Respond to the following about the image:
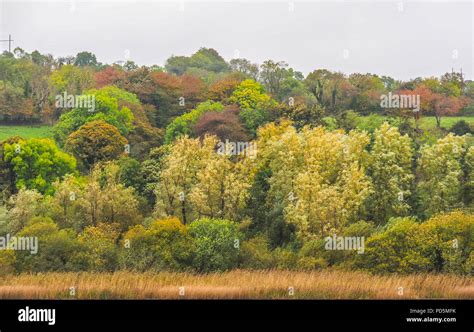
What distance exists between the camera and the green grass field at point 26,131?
62.5 metres

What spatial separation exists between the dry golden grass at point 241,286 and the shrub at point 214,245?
234cm

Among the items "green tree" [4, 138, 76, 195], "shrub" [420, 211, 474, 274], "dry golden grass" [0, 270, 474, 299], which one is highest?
"green tree" [4, 138, 76, 195]

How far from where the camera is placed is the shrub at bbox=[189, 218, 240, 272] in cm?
3447

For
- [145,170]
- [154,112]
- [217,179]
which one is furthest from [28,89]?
[217,179]

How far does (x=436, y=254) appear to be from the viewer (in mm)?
32719

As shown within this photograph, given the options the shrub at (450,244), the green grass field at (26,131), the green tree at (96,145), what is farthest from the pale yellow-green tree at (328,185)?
the green grass field at (26,131)

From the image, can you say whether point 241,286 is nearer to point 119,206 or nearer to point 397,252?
point 397,252

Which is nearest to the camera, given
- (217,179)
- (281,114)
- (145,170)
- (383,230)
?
(383,230)

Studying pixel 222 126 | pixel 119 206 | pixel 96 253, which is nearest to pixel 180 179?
pixel 119 206

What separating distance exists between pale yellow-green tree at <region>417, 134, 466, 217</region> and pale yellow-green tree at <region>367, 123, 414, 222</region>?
2.51 ft

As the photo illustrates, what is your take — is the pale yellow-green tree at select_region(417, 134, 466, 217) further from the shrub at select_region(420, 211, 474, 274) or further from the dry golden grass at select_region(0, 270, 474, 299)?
the dry golden grass at select_region(0, 270, 474, 299)

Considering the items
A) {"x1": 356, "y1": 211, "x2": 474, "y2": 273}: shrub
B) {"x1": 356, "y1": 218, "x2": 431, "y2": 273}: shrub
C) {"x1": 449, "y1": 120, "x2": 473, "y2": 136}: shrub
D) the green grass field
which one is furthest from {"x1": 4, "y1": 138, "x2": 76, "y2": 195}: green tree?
{"x1": 449, "y1": 120, "x2": 473, "y2": 136}: shrub

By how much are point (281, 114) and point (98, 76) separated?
25.1 m
